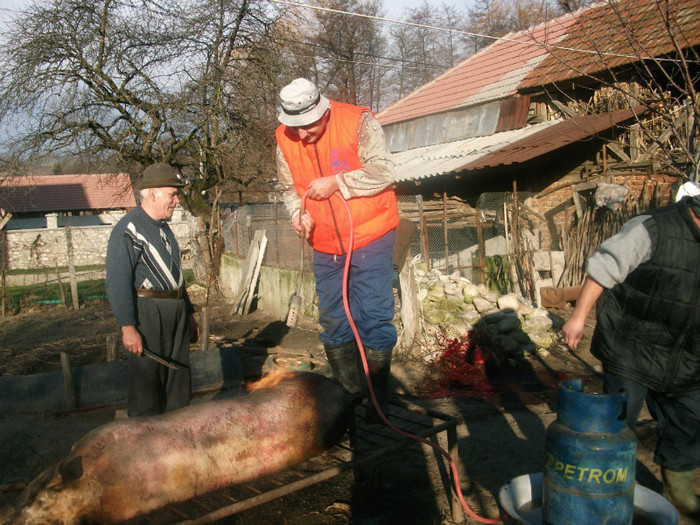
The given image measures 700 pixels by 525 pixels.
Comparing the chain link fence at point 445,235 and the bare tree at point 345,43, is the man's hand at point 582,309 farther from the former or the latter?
the bare tree at point 345,43

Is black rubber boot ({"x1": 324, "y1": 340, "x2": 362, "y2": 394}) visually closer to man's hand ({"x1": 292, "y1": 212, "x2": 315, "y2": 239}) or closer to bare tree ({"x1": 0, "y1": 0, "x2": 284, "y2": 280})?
man's hand ({"x1": 292, "y1": 212, "x2": 315, "y2": 239})

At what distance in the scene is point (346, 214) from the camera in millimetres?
3414

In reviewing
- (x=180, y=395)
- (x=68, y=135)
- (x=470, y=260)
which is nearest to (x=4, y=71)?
(x=68, y=135)

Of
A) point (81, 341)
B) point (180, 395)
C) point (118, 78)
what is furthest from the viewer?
point (118, 78)

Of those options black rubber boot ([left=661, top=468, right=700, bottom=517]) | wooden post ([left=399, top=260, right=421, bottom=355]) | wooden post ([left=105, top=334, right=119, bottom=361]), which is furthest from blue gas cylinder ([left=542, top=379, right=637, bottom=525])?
wooden post ([left=105, top=334, right=119, bottom=361])

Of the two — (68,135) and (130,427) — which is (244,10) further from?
(130,427)

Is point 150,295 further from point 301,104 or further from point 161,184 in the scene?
point 301,104

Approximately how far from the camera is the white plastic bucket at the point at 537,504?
2529mm

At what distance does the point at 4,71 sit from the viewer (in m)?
15.7

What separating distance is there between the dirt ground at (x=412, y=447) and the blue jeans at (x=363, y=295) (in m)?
0.85

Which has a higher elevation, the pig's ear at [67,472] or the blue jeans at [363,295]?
the blue jeans at [363,295]

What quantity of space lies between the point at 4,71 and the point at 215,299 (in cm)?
844

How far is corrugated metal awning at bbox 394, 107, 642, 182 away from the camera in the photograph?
10766mm

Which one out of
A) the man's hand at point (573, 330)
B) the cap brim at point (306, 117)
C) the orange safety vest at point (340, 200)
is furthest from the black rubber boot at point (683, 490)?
the cap brim at point (306, 117)
